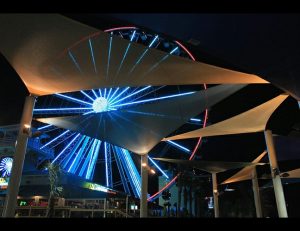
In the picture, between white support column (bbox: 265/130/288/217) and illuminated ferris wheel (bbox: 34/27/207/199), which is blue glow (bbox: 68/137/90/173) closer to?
illuminated ferris wheel (bbox: 34/27/207/199)

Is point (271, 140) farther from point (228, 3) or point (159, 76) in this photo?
point (228, 3)

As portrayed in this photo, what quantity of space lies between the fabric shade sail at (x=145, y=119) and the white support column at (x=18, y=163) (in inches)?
164

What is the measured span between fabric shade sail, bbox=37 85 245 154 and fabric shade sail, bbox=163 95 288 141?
6.82ft

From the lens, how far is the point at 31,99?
1364cm

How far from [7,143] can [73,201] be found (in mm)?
11835

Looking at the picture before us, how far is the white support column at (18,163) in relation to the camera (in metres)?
11.7

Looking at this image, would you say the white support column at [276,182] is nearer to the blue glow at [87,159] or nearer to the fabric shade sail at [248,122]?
the fabric shade sail at [248,122]

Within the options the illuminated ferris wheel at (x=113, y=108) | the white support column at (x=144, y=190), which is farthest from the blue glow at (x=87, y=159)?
the white support column at (x=144, y=190)

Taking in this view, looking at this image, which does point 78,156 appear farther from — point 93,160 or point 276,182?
point 276,182

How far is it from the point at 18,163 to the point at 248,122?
13304 millimetres

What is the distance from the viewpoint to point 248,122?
18.7 metres

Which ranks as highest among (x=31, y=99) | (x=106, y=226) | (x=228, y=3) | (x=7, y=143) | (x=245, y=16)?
(x=7, y=143)

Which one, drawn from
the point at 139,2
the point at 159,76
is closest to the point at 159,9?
the point at 139,2

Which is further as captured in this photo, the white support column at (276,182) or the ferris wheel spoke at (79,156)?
the ferris wheel spoke at (79,156)
